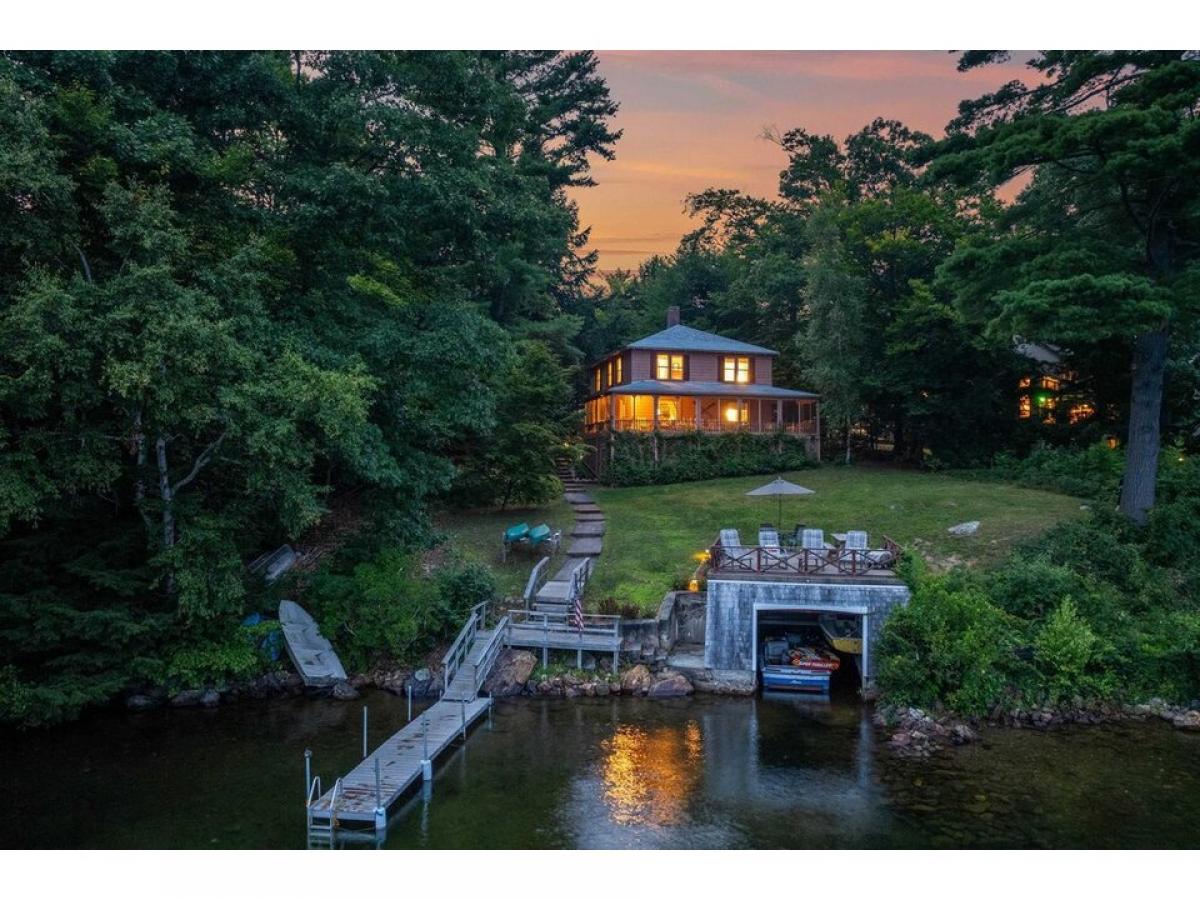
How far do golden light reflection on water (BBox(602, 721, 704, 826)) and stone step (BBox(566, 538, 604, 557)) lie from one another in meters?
8.48

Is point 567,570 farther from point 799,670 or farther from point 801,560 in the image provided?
point 799,670

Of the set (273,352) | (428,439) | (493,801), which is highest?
(273,352)

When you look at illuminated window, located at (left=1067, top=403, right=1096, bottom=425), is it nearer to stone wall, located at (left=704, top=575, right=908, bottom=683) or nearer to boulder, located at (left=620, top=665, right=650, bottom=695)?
stone wall, located at (left=704, top=575, right=908, bottom=683)

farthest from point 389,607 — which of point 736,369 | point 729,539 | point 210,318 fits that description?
point 736,369

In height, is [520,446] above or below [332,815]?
above

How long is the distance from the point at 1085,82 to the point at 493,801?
24005mm

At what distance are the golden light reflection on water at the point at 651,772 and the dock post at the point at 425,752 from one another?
10.6 feet

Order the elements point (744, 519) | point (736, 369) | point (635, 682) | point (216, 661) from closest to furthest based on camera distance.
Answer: point (216, 661)
point (635, 682)
point (744, 519)
point (736, 369)

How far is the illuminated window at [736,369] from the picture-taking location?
4156 centimetres

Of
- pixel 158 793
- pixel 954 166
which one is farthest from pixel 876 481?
pixel 158 793

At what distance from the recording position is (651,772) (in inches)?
537

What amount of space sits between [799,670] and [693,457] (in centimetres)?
1902

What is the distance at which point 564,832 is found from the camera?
11367 millimetres

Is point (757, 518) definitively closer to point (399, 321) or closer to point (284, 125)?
point (399, 321)
